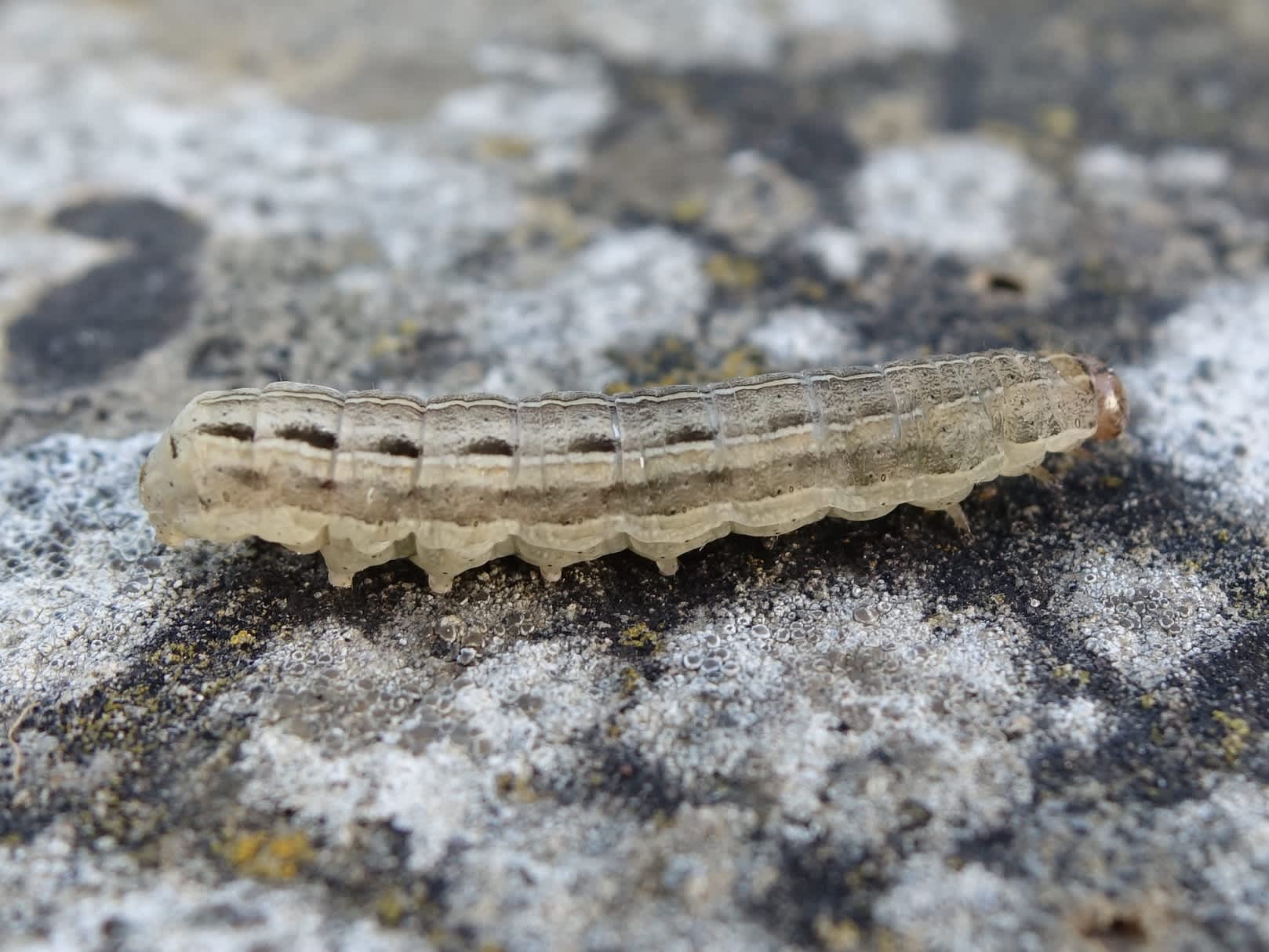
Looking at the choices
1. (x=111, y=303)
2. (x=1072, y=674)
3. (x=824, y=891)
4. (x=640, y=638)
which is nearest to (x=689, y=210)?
(x=640, y=638)

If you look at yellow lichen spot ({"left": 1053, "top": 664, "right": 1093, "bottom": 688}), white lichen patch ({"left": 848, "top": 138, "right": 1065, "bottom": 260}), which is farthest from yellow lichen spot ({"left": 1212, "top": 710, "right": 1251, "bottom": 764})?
white lichen patch ({"left": 848, "top": 138, "right": 1065, "bottom": 260})

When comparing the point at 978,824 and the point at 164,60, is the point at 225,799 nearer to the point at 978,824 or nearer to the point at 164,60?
the point at 978,824

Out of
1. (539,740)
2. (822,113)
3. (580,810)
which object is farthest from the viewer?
(822,113)

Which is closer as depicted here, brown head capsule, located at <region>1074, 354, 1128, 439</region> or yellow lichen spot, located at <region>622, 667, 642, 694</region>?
yellow lichen spot, located at <region>622, 667, 642, 694</region>

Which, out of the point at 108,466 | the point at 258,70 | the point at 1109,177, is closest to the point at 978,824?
the point at 108,466

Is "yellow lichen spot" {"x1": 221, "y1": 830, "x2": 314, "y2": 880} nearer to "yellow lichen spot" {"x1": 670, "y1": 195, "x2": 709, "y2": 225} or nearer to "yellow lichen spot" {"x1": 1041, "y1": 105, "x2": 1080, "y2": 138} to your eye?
"yellow lichen spot" {"x1": 670, "y1": 195, "x2": 709, "y2": 225}

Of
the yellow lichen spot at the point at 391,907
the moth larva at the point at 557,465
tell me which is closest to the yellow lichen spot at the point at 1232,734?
the moth larva at the point at 557,465
